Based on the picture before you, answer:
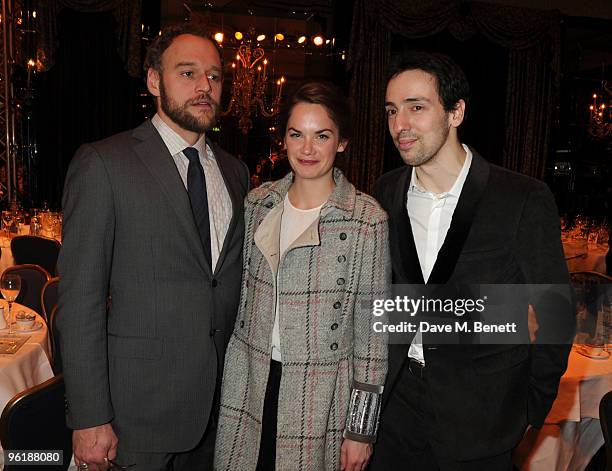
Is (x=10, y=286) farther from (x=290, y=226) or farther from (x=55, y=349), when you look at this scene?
(x=290, y=226)

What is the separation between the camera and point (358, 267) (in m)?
2.01

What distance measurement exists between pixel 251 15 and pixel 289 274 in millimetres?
7432

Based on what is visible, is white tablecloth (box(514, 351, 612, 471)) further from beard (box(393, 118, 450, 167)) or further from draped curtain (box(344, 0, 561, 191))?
draped curtain (box(344, 0, 561, 191))

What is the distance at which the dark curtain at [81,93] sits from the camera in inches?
312

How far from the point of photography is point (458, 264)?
6.51 ft

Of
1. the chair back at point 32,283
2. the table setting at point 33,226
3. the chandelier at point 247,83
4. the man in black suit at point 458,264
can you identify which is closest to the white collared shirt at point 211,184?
the man in black suit at point 458,264

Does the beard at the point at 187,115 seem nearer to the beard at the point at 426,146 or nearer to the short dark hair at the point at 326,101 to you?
the short dark hair at the point at 326,101

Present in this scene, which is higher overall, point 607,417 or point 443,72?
point 443,72

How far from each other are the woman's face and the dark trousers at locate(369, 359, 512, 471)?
771 millimetres

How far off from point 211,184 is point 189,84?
354mm

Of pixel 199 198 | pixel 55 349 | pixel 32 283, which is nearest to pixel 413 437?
pixel 199 198

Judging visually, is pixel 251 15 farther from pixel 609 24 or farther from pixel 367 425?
pixel 367 425

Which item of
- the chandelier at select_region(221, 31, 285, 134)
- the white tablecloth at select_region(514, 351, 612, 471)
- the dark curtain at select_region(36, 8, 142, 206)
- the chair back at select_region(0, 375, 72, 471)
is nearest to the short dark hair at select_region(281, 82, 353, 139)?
the chair back at select_region(0, 375, 72, 471)

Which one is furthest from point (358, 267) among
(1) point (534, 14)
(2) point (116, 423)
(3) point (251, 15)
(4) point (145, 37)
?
(1) point (534, 14)
